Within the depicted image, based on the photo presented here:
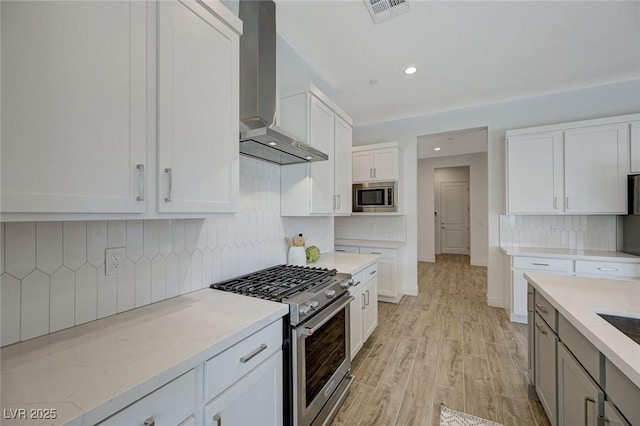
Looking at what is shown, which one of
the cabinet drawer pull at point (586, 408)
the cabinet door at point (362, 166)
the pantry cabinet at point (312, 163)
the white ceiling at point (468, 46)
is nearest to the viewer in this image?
the cabinet drawer pull at point (586, 408)

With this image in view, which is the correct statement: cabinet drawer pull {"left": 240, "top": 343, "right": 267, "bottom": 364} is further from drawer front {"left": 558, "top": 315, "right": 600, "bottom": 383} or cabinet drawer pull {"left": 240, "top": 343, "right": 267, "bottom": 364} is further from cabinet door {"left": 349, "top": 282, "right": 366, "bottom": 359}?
drawer front {"left": 558, "top": 315, "right": 600, "bottom": 383}

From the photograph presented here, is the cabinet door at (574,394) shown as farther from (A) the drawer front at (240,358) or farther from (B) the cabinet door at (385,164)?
(B) the cabinet door at (385,164)

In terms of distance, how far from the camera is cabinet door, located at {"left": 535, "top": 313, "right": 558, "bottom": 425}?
1.47 metres

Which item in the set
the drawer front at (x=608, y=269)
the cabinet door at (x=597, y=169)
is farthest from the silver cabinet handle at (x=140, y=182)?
the cabinet door at (x=597, y=169)

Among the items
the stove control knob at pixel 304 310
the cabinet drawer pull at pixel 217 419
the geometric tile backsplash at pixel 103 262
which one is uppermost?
the geometric tile backsplash at pixel 103 262

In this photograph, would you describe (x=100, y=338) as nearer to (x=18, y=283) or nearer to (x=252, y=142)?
(x=18, y=283)

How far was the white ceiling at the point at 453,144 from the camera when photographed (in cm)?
528

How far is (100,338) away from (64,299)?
26 cm

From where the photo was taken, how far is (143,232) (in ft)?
4.34

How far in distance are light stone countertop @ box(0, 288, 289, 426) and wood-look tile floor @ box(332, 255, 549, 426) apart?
1.21 metres

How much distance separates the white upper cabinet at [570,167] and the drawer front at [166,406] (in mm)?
3934

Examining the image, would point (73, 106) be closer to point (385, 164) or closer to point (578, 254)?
point (385, 164)

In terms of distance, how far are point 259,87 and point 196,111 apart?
605mm

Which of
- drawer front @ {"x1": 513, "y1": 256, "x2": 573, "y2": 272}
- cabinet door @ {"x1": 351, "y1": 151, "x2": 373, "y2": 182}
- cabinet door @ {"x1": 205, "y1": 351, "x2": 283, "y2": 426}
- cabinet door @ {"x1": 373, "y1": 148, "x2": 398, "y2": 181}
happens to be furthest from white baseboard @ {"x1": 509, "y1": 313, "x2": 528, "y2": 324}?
cabinet door @ {"x1": 205, "y1": 351, "x2": 283, "y2": 426}
